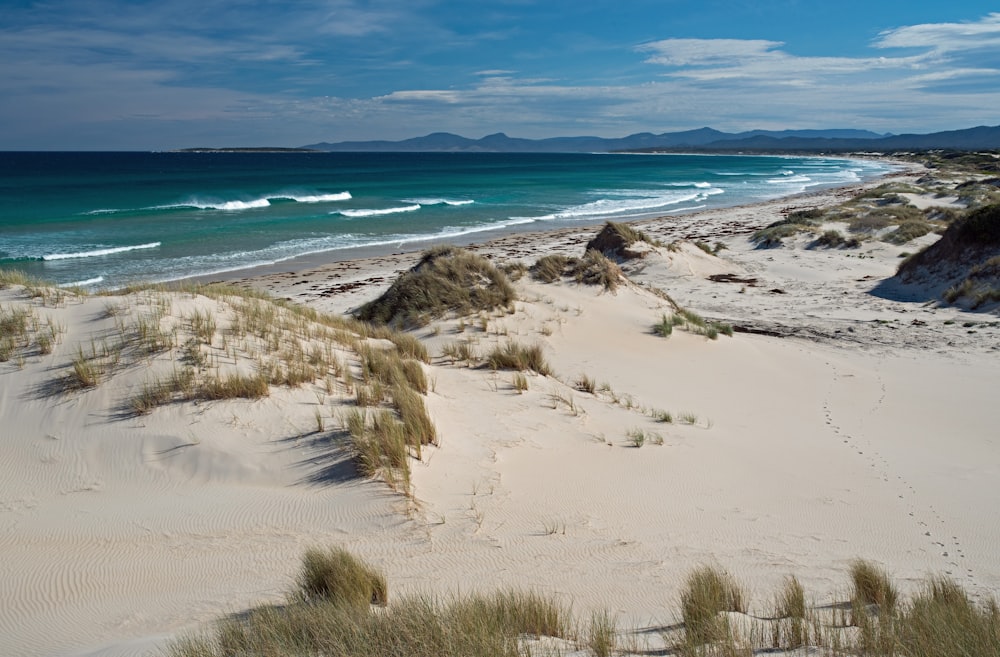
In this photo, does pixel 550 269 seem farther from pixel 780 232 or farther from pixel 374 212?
pixel 374 212

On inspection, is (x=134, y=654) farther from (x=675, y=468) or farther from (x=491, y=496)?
Result: (x=675, y=468)

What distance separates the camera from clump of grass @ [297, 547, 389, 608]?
3.33 metres

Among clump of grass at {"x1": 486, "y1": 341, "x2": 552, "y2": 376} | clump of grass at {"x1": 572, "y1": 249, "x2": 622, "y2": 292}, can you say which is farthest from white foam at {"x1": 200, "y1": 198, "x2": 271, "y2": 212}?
clump of grass at {"x1": 486, "y1": 341, "x2": 552, "y2": 376}

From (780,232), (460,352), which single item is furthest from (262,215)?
(460,352)

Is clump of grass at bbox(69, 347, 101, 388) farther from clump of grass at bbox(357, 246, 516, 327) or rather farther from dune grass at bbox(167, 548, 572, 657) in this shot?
clump of grass at bbox(357, 246, 516, 327)

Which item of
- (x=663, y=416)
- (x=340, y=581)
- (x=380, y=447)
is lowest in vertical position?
(x=663, y=416)

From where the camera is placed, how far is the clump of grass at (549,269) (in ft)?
44.0

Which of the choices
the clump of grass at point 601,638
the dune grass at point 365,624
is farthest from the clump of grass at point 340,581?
the clump of grass at point 601,638

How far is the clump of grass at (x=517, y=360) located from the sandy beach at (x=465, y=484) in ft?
1.10

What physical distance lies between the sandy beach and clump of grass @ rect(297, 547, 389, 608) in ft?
0.95

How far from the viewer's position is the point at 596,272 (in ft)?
44.0

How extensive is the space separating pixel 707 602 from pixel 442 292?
8425mm

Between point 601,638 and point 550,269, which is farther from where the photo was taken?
point 550,269

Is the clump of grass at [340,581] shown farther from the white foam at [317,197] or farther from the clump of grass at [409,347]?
the white foam at [317,197]
